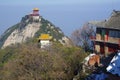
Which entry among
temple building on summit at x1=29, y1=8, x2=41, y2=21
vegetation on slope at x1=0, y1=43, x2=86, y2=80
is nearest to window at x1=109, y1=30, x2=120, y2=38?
vegetation on slope at x1=0, y1=43, x2=86, y2=80

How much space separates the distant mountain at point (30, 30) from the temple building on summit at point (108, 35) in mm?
65968

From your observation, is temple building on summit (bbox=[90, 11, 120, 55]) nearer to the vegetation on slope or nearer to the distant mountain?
the vegetation on slope

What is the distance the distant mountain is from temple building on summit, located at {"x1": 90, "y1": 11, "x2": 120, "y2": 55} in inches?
2597

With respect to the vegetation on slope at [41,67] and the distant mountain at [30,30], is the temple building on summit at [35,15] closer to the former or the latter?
the distant mountain at [30,30]

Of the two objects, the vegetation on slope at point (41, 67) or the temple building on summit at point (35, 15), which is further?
the temple building on summit at point (35, 15)

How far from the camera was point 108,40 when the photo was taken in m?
54.7

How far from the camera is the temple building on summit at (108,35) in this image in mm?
52844

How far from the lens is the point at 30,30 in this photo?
5832 inches

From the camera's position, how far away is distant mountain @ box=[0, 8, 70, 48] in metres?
131

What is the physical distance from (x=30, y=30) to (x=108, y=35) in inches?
3742

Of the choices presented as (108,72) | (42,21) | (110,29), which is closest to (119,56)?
(108,72)

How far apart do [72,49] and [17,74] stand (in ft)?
34.4

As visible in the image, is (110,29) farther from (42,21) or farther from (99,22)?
(42,21)

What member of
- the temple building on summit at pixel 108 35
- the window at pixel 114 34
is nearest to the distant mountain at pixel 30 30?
the temple building on summit at pixel 108 35
